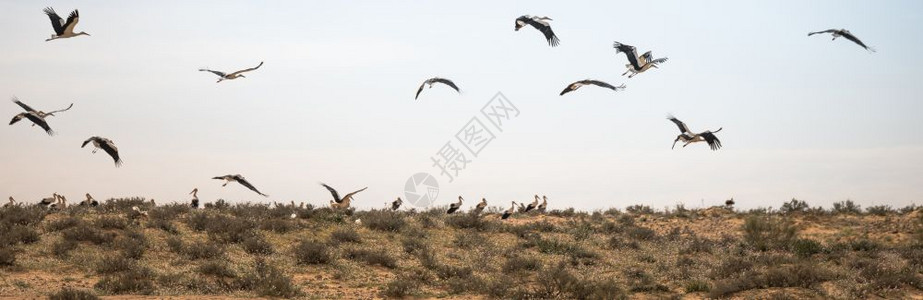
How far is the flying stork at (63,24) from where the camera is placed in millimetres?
21047

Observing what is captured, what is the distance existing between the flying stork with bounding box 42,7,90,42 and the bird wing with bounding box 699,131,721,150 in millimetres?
14277

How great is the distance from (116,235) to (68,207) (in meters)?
5.53

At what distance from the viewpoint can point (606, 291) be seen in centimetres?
1873

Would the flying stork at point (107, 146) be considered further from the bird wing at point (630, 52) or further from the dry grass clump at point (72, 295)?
the bird wing at point (630, 52)

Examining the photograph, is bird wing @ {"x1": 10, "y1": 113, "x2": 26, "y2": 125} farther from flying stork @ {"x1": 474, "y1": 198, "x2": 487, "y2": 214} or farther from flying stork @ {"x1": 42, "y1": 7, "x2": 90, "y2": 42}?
flying stork @ {"x1": 474, "y1": 198, "x2": 487, "y2": 214}

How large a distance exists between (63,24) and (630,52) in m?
12.9

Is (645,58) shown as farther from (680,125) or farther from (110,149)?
(110,149)

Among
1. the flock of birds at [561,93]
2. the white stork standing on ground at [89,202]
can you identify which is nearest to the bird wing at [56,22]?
the flock of birds at [561,93]

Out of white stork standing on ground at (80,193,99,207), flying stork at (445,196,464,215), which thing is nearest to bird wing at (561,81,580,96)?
flying stork at (445,196,464,215)

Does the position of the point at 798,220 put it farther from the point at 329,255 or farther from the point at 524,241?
the point at 329,255

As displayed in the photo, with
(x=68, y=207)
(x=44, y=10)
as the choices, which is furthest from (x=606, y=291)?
Answer: (x=68, y=207)

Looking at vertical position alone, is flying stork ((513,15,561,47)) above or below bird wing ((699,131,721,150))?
above

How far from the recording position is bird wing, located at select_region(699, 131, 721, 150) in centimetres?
2186

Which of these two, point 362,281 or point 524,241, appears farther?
point 524,241
